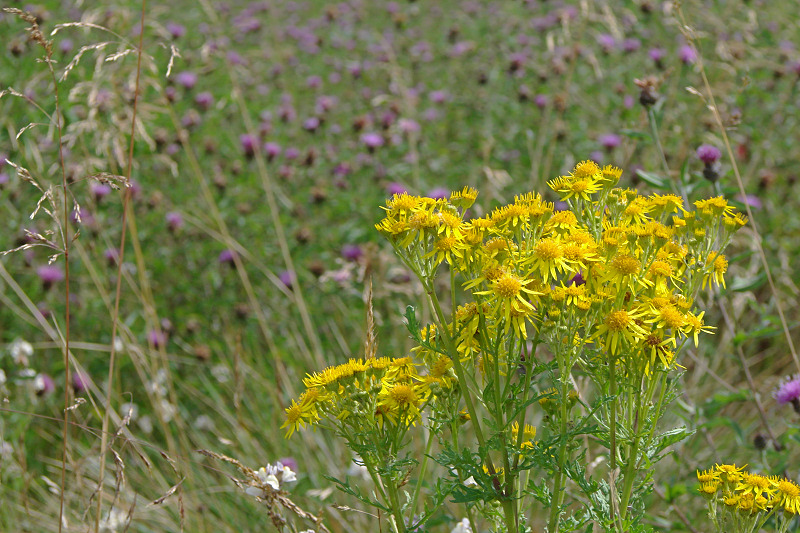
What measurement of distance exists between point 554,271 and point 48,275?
3.03 meters

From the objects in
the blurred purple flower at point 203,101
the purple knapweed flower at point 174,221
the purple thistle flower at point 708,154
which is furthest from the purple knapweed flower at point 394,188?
the purple thistle flower at point 708,154

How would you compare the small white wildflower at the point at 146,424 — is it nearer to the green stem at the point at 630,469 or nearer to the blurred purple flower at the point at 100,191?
the blurred purple flower at the point at 100,191

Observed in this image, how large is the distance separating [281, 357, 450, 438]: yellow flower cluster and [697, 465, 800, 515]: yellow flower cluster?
54 centimetres

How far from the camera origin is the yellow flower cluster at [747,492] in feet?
4.33

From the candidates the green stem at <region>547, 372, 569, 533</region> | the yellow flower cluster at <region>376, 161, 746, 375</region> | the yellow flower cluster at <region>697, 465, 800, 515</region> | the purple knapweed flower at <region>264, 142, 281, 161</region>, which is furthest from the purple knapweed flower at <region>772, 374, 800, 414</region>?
the purple knapweed flower at <region>264, 142, 281, 161</region>

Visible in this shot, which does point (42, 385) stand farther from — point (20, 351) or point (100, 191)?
point (100, 191)

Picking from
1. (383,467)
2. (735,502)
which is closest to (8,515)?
(383,467)

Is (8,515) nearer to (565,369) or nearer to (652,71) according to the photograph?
(565,369)

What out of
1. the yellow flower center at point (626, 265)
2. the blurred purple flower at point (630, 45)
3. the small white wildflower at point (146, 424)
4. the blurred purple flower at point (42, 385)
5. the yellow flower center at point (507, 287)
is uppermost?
the yellow flower center at point (507, 287)

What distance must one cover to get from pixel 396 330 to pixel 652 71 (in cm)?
258

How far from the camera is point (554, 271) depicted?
124 cm

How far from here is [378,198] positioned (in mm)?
4137

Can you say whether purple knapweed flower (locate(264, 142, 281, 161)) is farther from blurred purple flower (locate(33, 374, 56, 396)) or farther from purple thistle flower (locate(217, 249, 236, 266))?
blurred purple flower (locate(33, 374, 56, 396))

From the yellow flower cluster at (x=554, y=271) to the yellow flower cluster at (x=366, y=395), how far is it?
0.12 metres
